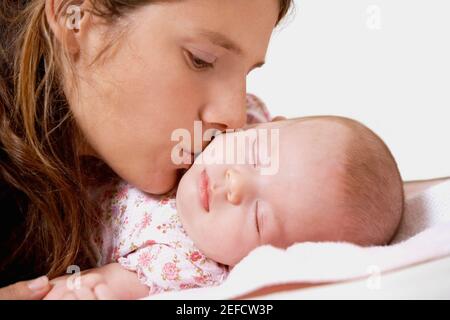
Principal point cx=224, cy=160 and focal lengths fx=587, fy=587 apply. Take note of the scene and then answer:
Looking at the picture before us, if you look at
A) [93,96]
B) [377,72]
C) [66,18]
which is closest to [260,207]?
[93,96]

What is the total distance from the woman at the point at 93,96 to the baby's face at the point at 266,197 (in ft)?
0.38

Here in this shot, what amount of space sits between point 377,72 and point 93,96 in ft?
3.76

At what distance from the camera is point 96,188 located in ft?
4.52

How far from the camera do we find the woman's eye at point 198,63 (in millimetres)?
1120

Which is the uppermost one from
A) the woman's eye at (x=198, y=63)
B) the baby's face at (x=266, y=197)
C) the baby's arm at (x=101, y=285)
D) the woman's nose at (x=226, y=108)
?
the woman's eye at (x=198, y=63)

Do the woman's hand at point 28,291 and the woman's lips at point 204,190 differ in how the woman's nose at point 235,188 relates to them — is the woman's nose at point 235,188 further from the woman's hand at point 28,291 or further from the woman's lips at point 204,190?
the woman's hand at point 28,291

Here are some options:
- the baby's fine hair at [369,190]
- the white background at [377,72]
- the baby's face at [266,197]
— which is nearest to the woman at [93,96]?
the baby's face at [266,197]

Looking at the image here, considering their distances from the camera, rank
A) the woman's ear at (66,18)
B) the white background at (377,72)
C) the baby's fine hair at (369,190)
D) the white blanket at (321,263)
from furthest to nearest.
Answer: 1. the white background at (377,72)
2. the woman's ear at (66,18)
3. the baby's fine hair at (369,190)
4. the white blanket at (321,263)

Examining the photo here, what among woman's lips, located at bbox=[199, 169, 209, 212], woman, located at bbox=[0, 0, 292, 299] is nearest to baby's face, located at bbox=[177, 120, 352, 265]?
woman's lips, located at bbox=[199, 169, 209, 212]

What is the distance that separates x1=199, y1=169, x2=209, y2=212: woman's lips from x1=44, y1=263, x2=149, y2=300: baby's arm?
0.20 m

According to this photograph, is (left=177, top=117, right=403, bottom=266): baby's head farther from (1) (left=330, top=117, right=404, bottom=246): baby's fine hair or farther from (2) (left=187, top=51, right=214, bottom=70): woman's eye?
(2) (left=187, top=51, right=214, bottom=70): woman's eye

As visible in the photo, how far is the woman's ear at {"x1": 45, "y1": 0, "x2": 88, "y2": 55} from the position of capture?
3.74 ft
